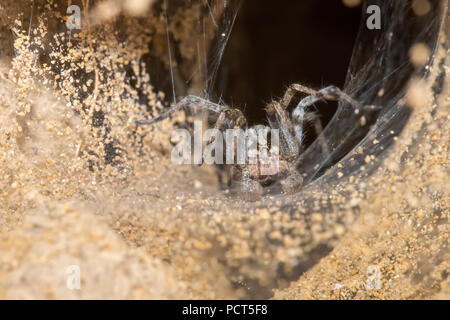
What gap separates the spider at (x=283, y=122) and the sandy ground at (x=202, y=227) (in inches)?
2.8

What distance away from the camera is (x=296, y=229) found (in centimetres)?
120

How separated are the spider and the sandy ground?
0.07 meters

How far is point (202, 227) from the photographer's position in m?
1.23

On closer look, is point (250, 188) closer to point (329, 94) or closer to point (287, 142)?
point (287, 142)

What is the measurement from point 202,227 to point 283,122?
492mm

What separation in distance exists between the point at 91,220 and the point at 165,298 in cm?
33

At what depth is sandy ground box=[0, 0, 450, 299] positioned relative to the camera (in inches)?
39.2

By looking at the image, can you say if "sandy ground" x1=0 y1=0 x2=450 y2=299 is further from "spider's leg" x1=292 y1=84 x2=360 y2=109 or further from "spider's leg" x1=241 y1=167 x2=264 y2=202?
"spider's leg" x1=292 y1=84 x2=360 y2=109

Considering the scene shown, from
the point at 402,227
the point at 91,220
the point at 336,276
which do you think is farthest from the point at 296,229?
the point at 91,220
